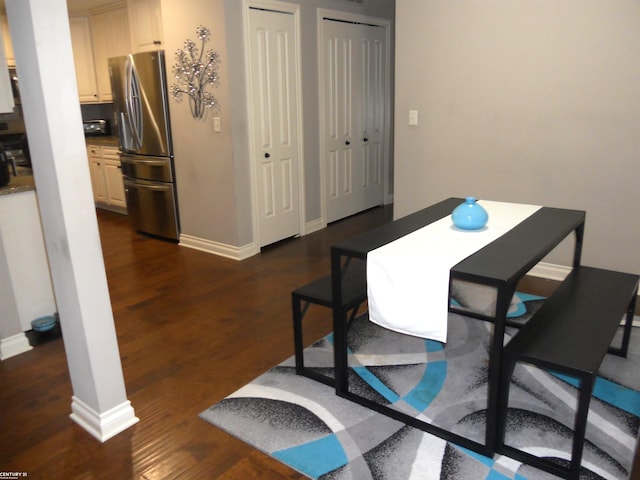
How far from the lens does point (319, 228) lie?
17.6 feet

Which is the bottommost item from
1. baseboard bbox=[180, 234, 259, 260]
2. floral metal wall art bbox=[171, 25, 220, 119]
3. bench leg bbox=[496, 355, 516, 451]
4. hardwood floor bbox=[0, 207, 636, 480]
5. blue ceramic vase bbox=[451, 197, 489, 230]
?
hardwood floor bbox=[0, 207, 636, 480]

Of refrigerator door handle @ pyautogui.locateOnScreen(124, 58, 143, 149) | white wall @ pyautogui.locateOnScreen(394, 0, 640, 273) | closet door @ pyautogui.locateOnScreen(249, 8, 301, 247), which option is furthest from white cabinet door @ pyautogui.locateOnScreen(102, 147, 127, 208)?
white wall @ pyautogui.locateOnScreen(394, 0, 640, 273)

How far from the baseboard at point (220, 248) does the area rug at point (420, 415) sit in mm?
1790

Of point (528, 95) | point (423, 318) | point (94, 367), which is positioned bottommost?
point (94, 367)

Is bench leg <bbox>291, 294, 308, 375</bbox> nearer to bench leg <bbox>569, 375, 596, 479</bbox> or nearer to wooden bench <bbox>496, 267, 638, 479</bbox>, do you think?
wooden bench <bbox>496, 267, 638, 479</bbox>

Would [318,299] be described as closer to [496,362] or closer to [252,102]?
[496,362]

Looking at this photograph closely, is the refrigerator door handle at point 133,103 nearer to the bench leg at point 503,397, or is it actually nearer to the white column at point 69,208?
the white column at point 69,208

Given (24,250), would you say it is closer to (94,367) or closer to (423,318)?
(94,367)

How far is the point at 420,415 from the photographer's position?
7.42 feet

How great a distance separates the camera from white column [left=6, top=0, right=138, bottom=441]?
Result: 1.79m

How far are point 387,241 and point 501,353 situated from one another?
69 centimetres

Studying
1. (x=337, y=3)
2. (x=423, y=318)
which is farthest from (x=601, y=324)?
(x=337, y=3)

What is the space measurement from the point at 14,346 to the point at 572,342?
2929mm

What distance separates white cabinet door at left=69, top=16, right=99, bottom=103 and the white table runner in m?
5.43
